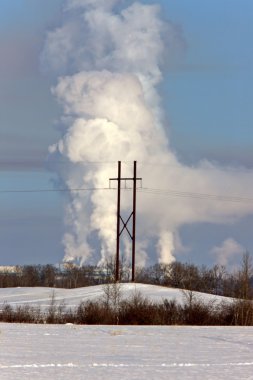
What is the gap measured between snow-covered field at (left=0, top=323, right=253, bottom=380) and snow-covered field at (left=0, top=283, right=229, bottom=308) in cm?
2207

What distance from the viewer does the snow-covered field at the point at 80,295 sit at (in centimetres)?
5459

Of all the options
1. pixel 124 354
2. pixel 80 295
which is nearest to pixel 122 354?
pixel 124 354

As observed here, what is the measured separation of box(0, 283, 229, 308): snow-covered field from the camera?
5459 cm

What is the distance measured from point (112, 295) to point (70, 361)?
3195 cm

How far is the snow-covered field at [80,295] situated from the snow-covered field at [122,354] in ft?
72.4

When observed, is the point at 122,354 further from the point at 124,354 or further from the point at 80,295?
the point at 80,295

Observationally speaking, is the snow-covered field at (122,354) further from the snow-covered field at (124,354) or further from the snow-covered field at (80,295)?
the snow-covered field at (80,295)

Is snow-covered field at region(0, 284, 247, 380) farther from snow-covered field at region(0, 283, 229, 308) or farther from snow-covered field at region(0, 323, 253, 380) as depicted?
snow-covered field at region(0, 283, 229, 308)

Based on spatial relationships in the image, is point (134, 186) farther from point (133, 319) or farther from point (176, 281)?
Answer: point (176, 281)

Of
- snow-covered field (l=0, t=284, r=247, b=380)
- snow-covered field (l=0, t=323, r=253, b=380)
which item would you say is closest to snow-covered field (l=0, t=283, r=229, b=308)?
snow-covered field (l=0, t=284, r=247, b=380)

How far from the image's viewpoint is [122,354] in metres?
22.5

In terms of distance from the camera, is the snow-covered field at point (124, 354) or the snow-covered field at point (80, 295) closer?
the snow-covered field at point (124, 354)

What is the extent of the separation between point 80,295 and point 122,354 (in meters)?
36.0

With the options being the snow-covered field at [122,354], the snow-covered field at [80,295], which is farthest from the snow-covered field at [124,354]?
the snow-covered field at [80,295]
